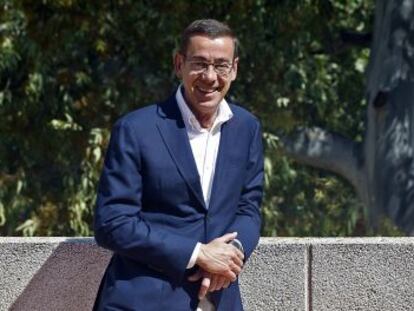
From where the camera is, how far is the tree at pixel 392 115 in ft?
47.1

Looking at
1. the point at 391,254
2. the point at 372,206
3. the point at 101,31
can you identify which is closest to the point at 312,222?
the point at 372,206

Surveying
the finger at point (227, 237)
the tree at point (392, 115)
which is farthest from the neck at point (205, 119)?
the tree at point (392, 115)

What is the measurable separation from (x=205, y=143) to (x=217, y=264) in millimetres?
389

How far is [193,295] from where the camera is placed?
4426mm

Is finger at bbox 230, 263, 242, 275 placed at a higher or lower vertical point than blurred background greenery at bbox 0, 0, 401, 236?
higher

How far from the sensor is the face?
14.2ft

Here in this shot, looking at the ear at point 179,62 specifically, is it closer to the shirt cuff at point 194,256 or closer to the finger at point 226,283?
the shirt cuff at point 194,256

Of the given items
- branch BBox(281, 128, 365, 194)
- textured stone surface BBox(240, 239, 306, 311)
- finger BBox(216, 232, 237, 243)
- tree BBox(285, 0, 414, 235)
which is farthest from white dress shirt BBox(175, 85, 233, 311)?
branch BBox(281, 128, 365, 194)

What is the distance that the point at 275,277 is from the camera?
579 cm

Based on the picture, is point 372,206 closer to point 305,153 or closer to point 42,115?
point 305,153

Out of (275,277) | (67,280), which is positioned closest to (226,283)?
(275,277)

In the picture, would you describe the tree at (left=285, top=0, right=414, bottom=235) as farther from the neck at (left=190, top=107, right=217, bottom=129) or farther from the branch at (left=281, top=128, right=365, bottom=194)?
the neck at (left=190, top=107, right=217, bottom=129)

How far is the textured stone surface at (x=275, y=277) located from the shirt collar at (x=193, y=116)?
1402mm

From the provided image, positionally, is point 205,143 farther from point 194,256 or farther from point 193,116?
point 194,256
